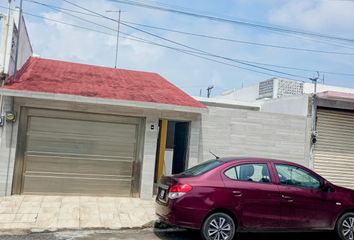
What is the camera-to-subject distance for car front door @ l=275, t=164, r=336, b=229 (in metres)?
8.09

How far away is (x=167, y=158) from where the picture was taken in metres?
13.0

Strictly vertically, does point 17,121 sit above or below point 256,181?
above

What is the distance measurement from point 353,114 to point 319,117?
1339 mm

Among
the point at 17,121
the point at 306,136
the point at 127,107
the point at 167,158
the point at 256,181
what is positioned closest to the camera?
the point at 256,181

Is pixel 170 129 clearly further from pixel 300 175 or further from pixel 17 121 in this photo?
pixel 300 175

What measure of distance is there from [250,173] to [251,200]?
0.55 metres

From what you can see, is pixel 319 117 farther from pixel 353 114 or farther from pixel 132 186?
pixel 132 186

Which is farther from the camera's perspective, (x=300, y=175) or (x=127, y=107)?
(x=127, y=107)

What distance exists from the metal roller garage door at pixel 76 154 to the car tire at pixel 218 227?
4.84 m

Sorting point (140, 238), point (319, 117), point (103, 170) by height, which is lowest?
point (140, 238)

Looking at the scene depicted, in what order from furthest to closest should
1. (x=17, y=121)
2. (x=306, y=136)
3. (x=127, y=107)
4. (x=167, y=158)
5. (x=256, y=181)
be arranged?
1. (x=306, y=136)
2. (x=167, y=158)
3. (x=127, y=107)
4. (x=17, y=121)
5. (x=256, y=181)

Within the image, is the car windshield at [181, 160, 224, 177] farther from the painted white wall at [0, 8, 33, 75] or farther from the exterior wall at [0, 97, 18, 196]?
the painted white wall at [0, 8, 33, 75]

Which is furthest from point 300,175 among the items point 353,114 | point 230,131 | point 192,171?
point 353,114

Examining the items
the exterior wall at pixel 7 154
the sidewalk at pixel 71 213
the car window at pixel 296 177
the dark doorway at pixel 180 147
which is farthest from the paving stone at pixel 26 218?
the car window at pixel 296 177
